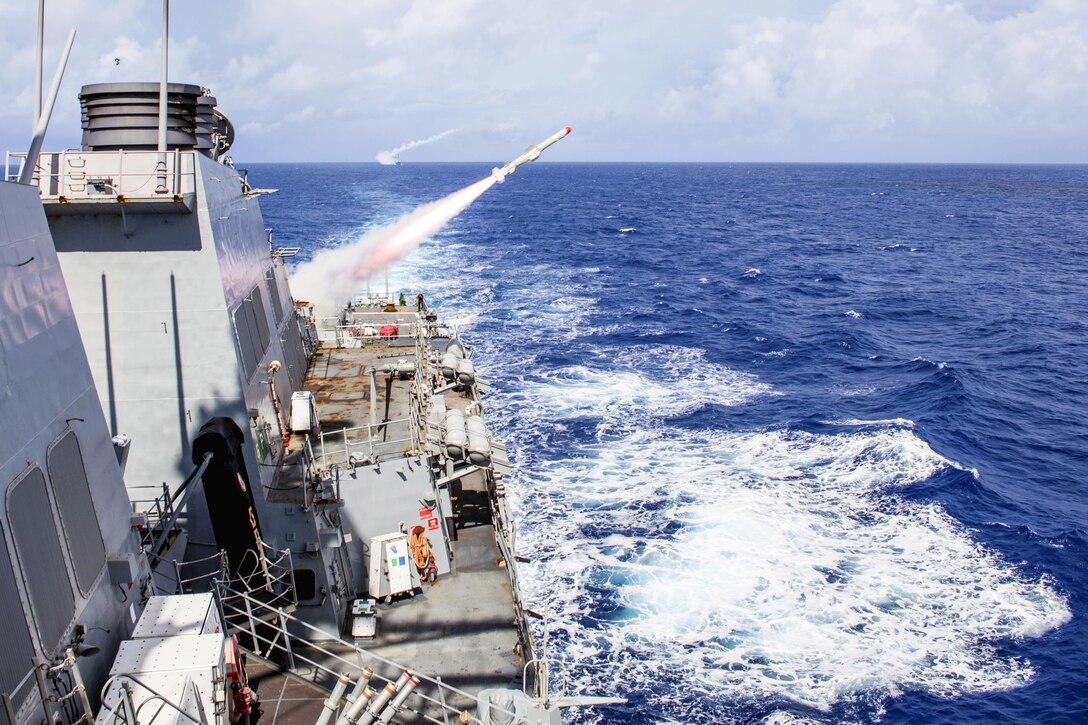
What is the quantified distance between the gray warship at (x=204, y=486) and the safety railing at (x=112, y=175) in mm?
37

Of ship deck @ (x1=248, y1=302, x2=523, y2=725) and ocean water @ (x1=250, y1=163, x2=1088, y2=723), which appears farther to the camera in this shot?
ocean water @ (x1=250, y1=163, x2=1088, y2=723)

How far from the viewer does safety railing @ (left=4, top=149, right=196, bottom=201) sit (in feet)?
46.3

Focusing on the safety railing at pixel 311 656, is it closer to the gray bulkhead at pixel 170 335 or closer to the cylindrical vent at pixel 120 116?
the gray bulkhead at pixel 170 335

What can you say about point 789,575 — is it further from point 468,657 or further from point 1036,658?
point 468,657

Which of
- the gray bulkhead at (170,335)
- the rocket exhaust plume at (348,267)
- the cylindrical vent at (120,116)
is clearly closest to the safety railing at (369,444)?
the gray bulkhead at (170,335)

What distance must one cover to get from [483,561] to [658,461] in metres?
15.2

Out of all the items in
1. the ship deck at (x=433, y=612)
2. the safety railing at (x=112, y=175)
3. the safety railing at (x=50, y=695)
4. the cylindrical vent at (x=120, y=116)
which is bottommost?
the ship deck at (x=433, y=612)

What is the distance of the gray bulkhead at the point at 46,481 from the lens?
26.2 feet

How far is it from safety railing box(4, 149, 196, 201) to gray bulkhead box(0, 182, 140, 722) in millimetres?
5285

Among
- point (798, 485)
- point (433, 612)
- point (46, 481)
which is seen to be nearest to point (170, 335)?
point (46, 481)

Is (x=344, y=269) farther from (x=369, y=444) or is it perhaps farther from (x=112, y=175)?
(x=112, y=175)

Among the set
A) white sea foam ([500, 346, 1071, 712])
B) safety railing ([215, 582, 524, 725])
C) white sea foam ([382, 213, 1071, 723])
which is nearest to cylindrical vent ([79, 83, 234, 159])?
safety railing ([215, 582, 524, 725])

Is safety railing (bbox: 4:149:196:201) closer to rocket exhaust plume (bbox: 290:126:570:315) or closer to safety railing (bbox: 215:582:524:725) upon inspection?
safety railing (bbox: 215:582:524:725)

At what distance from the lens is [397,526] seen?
19.5 meters
